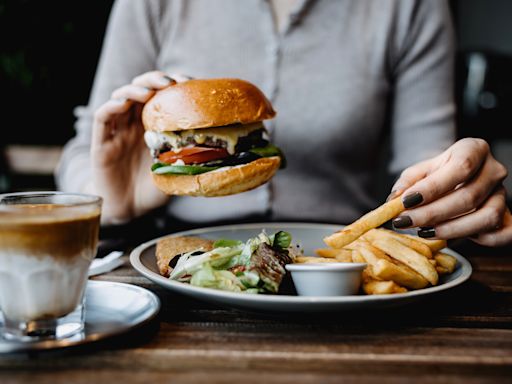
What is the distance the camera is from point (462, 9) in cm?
622

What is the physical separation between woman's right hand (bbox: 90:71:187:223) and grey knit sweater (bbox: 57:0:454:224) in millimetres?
328

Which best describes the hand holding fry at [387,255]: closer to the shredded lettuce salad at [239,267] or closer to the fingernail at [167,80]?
the shredded lettuce salad at [239,267]

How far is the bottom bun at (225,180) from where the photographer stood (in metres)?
1.59

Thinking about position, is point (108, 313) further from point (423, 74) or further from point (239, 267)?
point (423, 74)

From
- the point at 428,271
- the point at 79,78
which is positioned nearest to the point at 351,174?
the point at 428,271

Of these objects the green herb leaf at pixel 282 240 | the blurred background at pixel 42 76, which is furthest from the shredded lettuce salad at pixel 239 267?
the blurred background at pixel 42 76

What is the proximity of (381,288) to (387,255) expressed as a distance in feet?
0.66

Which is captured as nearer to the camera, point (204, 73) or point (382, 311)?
point (382, 311)

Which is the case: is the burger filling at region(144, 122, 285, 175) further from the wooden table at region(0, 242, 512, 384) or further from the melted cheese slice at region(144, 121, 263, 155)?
the wooden table at region(0, 242, 512, 384)

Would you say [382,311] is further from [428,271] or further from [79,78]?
[79,78]

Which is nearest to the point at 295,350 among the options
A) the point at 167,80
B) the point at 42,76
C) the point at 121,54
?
the point at 167,80

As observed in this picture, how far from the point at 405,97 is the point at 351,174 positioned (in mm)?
426

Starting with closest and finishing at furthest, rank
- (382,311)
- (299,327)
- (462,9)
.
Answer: (299,327) → (382,311) → (462,9)

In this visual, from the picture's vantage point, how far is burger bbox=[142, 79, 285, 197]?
1.59m
